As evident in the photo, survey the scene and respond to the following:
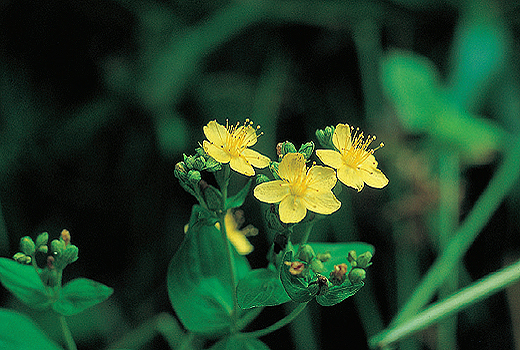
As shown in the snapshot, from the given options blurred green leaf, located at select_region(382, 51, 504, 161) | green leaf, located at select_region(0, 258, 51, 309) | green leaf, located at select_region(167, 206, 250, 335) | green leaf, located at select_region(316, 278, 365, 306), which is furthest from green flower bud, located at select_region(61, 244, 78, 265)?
blurred green leaf, located at select_region(382, 51, 504, 161)

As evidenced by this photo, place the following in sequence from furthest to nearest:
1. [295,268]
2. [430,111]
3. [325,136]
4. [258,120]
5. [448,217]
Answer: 1. [430,111]
2. [258,120]
3. [448,217]
4. [325,136]
5. [295,268]

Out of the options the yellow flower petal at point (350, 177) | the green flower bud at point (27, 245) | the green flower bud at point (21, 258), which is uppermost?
the yellow flower petal at point (350, 177)

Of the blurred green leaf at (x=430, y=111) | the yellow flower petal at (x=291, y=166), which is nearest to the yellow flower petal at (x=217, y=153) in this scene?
the yellow flower petal at (x=291, y=166)

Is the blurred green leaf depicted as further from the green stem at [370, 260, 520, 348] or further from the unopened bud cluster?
the unopened bud cluster

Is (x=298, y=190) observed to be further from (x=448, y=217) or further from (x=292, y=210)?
(x=448, y=217)

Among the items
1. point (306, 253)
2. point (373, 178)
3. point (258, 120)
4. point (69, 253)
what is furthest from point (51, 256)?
point (258, 120)

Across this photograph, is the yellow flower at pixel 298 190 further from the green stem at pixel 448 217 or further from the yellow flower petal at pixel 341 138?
the green stem at pixel 448 217

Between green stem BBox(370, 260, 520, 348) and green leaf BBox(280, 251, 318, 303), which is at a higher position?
green leaf BBox(280, 251, 318, 303)
